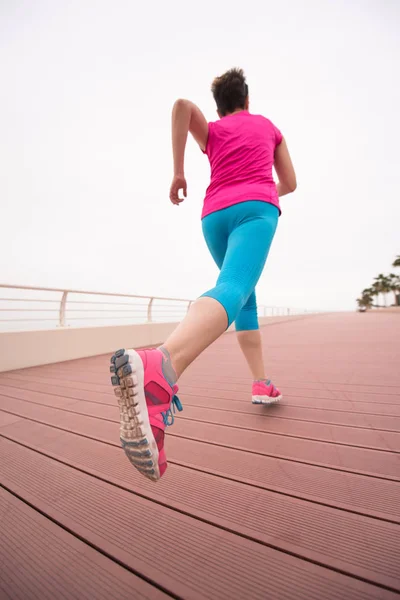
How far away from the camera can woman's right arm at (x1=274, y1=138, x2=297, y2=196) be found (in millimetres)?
1264

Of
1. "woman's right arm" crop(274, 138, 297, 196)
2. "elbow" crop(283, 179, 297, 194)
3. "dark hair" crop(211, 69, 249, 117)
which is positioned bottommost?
"elbow" crop(283, 179, 297, 194)

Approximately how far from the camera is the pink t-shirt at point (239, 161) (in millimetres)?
1020

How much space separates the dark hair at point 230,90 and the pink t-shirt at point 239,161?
0.10 metres

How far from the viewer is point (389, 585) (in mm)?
457

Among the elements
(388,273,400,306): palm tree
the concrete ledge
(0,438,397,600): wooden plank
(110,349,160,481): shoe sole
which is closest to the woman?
(110,349,160,481): shoe sole

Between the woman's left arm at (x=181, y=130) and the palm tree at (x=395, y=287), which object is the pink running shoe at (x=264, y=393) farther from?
the palm tree at (x=395, y=287)

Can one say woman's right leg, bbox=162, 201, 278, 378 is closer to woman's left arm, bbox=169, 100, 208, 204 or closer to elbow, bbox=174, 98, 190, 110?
woman's left arm, bbox=169, 100, 208, 204

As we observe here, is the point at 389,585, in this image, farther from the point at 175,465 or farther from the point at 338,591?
the point at 175,465

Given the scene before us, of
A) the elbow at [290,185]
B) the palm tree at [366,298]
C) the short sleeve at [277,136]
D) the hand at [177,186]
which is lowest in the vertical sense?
the hand at [177,186]

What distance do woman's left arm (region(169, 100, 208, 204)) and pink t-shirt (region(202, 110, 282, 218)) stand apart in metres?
0.10

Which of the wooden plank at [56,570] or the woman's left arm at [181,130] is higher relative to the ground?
the woman's left arm at [181,130]

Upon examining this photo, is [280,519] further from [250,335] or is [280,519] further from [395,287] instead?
[395,287]

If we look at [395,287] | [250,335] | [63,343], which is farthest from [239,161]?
[395,287]

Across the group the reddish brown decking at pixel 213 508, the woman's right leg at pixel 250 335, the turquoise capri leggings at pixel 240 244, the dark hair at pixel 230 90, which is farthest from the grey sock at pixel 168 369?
the dark hair at pixel 230 90
